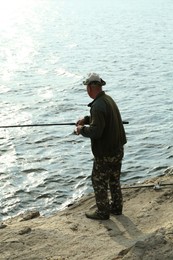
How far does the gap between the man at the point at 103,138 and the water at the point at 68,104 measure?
8.81ft

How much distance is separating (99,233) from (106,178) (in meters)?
0.93

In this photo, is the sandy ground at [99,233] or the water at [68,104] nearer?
the sandy ground at [99,233]

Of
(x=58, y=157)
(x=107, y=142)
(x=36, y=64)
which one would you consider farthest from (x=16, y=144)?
(x=36, y=64)

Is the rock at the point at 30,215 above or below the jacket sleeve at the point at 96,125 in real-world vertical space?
below

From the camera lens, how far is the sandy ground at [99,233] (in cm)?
630

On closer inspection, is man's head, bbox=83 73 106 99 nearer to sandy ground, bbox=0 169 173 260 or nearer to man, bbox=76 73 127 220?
man, bbox=76 73 127 220

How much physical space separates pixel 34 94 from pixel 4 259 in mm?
15526

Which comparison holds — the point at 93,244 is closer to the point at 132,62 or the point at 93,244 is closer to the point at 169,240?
the point at 169,240

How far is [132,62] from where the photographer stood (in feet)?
101

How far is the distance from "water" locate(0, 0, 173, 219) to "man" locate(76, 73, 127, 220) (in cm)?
269

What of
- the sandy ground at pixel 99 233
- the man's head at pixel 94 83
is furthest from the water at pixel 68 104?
the man's head at pixel 94 83

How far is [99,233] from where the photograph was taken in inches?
303

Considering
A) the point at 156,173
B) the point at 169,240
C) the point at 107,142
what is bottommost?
the point at 156,173

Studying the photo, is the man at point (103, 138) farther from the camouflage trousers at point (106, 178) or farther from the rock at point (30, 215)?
the rock at point (30, 215)
